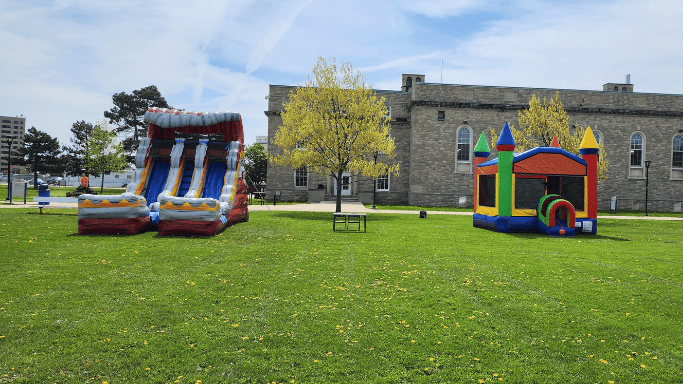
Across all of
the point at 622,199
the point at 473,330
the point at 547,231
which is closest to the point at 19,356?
the point at 473,330

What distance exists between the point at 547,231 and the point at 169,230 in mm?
13360

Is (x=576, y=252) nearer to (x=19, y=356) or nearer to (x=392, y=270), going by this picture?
(x=392, y=270)

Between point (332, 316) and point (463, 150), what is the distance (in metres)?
31.7

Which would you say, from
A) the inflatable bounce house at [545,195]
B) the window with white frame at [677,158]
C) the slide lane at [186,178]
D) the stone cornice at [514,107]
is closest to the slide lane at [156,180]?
the slide lane at [186,178]

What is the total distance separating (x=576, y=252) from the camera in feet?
36.2

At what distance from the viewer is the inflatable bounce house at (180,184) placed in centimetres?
1263

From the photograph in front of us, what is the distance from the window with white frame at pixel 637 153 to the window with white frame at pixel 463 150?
47.0ft

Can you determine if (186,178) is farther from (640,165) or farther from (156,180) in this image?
(640,165)

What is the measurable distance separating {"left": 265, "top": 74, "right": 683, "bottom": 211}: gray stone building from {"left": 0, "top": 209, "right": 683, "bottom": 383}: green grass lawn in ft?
80.5

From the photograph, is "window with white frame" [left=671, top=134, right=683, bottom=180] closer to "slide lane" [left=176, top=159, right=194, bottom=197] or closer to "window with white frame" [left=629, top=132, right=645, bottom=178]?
"window with white frame" [left=629, top=132, right=645, bottom=178]

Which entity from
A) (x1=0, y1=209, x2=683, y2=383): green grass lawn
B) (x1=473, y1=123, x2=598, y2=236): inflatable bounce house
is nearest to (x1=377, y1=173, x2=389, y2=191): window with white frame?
(x1=473, y1=123, x2=598, y2=236): inflatable bounce house

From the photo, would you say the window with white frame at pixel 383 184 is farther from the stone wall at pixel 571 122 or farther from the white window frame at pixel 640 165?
the white window frame at pixel 640 165

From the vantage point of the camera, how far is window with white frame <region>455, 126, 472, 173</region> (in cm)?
3453

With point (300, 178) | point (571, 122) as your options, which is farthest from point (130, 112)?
point (571, 122)
